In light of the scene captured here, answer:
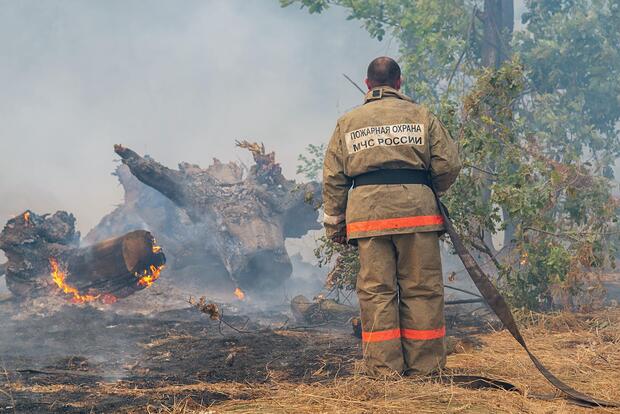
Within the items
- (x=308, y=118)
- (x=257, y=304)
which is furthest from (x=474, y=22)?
(x=308, y=118)

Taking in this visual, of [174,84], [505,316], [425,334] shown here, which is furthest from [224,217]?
[174,84]

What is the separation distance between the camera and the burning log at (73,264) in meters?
8.14

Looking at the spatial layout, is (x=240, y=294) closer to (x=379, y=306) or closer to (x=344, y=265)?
(x=344, y=265)

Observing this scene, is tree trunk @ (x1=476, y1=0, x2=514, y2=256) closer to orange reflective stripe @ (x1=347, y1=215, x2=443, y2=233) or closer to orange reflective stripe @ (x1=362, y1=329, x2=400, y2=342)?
orange reflective stripe @ (x1=347, y1=215, x2=443, y2=233)

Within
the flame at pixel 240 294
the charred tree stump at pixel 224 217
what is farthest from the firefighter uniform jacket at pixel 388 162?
the flame at pixel 240 294

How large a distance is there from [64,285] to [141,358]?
411cm

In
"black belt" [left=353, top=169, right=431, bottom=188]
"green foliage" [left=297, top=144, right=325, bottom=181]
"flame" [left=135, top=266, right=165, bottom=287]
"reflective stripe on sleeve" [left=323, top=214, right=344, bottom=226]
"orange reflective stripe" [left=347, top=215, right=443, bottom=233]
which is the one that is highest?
"green foliage" [left=297, top=144, right=325, bottom=181]

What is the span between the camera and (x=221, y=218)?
10.5m

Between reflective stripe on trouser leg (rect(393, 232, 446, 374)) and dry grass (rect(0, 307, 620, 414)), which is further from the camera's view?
reflective stripe on trouser leg (rect(393, 232, 446, 374))

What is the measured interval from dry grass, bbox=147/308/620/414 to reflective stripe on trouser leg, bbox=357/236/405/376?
197mm

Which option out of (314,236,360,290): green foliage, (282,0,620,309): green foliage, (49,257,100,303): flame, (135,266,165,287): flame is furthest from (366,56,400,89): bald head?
(49,257,100,303): flame

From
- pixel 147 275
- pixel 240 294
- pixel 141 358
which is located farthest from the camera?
pixel 240 294

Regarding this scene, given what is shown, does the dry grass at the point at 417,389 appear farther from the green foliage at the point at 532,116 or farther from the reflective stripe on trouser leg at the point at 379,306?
the green foliage at the point at 532,116

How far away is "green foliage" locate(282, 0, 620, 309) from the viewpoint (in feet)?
19.9
